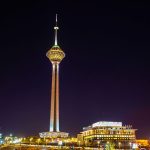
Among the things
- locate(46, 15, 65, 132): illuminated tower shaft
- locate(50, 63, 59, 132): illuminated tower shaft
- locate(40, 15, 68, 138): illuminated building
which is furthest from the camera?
locate(40, 15, 68, 138): illuminated building

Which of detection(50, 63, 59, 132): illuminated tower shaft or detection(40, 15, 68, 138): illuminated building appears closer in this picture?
detection(50, 63, 59, 132): illuminated tower shaft

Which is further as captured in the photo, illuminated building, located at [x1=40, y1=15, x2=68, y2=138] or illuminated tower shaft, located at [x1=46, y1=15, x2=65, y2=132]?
illuminated building, located at [x1=40, y1=15, x2=68, y2=138]

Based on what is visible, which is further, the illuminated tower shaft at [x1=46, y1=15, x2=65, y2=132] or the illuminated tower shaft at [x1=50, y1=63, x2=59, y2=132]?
the illuminated tower shaft at [x1=46, y1=15, x2=65, y2=132]

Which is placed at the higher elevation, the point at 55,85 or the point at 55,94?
the point at 55,85

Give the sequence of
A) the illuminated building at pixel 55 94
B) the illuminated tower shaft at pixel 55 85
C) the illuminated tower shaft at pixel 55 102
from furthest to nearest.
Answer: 1. the illuminated building at pixel 55 94
2. the illuminated tower shaft at pixel 55 85
3. the illuminated tower shaft at pixel 55 102

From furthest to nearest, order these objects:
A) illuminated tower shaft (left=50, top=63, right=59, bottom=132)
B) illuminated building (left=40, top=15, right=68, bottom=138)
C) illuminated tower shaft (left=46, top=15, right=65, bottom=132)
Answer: illuminated building (left=40, top=15, right=68, bottom=138) < illuminated tower shaft (left=46, top=15, right=65, bottom=132) < illuminated tower shaft (left=50, top=63, right=59, bottom=132)

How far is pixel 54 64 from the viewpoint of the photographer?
193 meters

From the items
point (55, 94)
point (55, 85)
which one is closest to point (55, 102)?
point (55, 94)

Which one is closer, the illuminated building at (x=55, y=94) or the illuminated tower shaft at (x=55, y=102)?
the illuminated tower shaft at (x=55, y=102)

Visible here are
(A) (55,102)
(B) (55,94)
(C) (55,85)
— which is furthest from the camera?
(C) (55,85)

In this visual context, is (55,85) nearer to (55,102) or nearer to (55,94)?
(55,94)

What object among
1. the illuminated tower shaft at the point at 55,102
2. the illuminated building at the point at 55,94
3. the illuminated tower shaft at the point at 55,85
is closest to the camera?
the illuminated tower shaft at the point at 55,102

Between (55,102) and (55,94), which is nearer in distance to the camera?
(55,102)

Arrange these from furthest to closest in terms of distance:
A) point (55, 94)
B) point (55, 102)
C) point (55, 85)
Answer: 1. point (55, 85)
2. point (55, 94)
3. point (55, 102)
